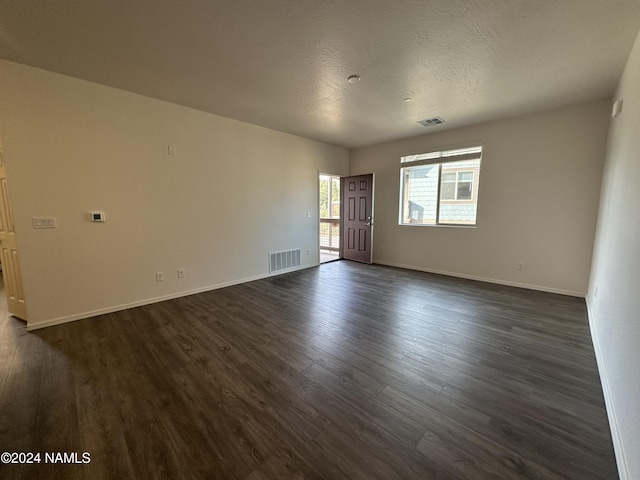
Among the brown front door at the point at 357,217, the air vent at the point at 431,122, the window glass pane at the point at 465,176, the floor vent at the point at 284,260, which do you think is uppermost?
the air vent at the point at 431,122

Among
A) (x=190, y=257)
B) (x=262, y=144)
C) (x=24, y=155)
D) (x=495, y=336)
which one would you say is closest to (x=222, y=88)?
(x=262, y=144)

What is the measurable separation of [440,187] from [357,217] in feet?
6.25

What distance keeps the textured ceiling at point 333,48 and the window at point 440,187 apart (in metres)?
1.26

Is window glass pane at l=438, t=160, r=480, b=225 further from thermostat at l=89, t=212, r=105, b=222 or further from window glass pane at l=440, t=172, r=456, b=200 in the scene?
thermostat at l=89, t=212, r=105, b=222

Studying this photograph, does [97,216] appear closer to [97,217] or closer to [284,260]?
[97,217]

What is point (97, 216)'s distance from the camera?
117 inches

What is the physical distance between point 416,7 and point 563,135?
334cm

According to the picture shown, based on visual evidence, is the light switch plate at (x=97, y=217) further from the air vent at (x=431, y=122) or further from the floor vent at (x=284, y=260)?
the air vent at (x=431, y=122)

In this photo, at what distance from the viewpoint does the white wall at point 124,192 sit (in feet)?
8.56

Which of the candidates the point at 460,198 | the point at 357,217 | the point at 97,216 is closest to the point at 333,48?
the point at 97,216

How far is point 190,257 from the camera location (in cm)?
379

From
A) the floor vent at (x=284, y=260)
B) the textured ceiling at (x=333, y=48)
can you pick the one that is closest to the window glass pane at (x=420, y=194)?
the textured ceiling at (x=333, y=48)

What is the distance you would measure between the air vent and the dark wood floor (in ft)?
9.79

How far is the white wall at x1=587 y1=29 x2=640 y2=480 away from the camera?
4.06 ft
